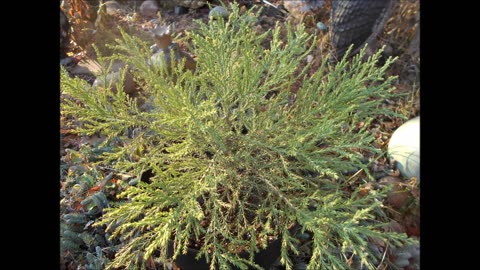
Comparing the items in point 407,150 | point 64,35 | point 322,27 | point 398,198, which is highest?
point 322,27

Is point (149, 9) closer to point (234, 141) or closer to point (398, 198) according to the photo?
point (234, 141)

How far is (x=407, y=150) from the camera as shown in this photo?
230 cm

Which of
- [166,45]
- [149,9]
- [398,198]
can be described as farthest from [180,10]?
[398,198]

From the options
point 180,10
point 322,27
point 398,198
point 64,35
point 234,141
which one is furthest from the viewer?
point 180,10

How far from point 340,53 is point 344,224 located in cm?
161

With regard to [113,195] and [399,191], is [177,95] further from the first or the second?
[399,191]

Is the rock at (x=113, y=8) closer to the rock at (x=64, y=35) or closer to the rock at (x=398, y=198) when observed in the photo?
the rock at (x=64, y=35)

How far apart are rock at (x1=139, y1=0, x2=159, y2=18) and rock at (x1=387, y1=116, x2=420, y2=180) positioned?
1.70 metres

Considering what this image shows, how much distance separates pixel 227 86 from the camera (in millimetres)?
1574

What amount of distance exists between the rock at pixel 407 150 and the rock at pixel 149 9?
1.70m

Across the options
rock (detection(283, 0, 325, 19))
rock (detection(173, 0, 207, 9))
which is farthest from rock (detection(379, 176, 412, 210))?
rock (detection(173, 0, 207, 9))

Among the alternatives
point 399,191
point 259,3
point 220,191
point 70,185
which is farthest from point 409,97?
point 70,185

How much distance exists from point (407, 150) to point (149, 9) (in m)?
1.82

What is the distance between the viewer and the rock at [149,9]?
3.00 m
